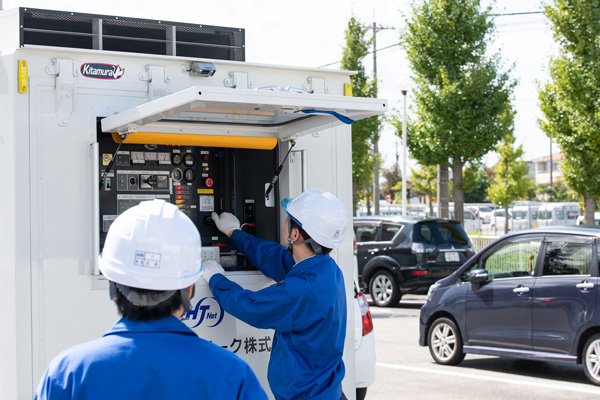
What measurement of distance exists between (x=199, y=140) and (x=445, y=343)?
6.17 m

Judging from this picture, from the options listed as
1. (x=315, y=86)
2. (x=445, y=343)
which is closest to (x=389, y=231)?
(x=445, y=343)

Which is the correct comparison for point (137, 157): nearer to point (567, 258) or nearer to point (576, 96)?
point (567, 258)

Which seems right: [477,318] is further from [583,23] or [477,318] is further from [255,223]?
[583,23]

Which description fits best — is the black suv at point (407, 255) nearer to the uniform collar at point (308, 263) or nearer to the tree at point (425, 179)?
the uniform collar at point (308, 263)

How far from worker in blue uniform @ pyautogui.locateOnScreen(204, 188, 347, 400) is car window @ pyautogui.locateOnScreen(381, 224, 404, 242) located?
39.1 ft

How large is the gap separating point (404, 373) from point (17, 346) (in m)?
6.13

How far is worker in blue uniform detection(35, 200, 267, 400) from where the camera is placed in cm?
196

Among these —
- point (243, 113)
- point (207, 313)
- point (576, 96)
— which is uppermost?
point (576, 96)

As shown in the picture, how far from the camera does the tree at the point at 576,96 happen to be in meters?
18.6

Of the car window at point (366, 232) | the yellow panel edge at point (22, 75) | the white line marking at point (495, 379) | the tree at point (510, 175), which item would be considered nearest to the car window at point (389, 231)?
the car window at point (366, 232)

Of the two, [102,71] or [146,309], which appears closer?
[146,309]

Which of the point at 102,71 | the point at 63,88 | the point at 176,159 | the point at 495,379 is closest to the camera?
the point at 63,88

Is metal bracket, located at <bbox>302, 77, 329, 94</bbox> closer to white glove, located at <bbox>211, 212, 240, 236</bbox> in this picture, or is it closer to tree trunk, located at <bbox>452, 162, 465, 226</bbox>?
white glove, located at <bbox>211, 212, 240, 236</bbox>

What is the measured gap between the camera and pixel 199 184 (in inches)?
193
